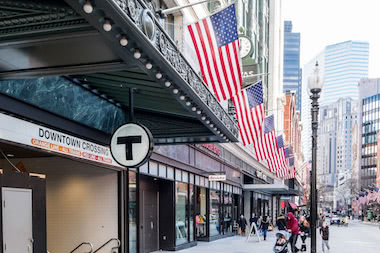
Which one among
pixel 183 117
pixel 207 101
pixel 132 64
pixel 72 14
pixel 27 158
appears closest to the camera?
pixel 72 14

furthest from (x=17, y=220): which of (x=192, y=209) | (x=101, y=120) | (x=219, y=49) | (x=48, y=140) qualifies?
(x=192, y=209)

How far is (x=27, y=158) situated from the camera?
510 inches

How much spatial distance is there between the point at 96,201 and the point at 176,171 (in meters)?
5.98

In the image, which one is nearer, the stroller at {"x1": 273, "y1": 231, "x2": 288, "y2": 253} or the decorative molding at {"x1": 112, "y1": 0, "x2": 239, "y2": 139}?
the decorative molding at {"x1": 112, "y1": 0, "x2": 239, "y2": 139}

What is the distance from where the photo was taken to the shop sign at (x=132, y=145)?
25.6 feet

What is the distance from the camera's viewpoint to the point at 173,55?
6.88 m

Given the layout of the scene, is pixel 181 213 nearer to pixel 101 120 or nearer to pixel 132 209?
pixel 132 209

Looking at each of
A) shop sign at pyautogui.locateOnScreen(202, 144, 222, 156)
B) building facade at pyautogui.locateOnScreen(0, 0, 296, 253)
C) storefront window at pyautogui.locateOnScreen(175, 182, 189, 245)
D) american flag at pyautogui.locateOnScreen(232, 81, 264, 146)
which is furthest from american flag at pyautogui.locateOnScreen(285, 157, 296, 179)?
american flag at pyautogui.locateOnScreen(232, 81, 264, 146)

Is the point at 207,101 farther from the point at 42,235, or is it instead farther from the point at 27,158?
the point at 27,158

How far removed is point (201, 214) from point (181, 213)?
3308 millimetres

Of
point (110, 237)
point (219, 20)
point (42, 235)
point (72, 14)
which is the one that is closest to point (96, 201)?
point (110, 237)

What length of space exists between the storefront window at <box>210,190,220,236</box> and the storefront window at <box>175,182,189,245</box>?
411 cm

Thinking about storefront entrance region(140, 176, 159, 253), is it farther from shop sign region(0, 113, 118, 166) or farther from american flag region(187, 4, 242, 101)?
american flag region(187, 4, 242, 101)

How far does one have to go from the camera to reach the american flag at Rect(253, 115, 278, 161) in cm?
1826
